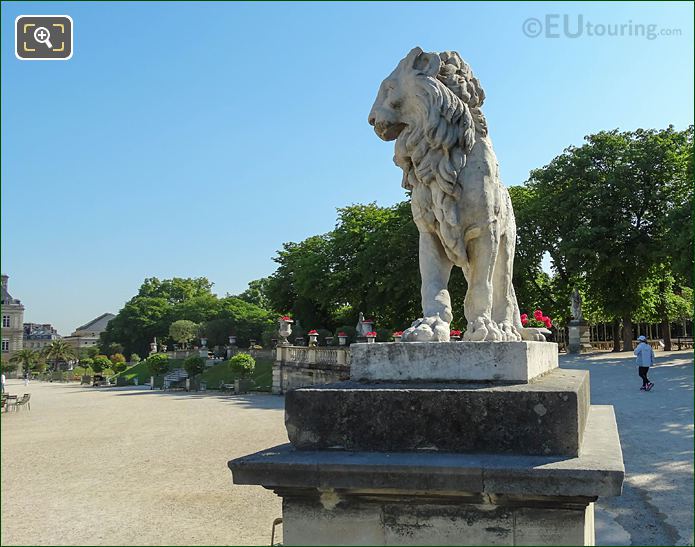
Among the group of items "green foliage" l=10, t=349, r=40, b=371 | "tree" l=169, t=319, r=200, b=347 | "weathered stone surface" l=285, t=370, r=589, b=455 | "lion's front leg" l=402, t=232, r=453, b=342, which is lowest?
"green foliage" l=10, t=349, r=40, b=371

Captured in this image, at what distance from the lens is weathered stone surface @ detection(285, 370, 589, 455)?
301 cm

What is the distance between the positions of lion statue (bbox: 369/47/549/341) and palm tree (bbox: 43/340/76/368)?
91.9 meters

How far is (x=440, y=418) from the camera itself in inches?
125

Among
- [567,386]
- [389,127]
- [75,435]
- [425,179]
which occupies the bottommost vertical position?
[75,435]

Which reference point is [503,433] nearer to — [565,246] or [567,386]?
[567,386]

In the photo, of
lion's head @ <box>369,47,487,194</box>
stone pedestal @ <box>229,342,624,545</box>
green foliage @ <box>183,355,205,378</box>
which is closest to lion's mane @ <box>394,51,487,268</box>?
lion's head @ <box>369,47,487,194</box>

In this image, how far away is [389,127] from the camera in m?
4.14

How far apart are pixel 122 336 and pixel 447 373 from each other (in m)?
79.1

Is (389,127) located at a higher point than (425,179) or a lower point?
higher

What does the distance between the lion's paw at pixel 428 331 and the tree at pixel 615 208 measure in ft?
85.4

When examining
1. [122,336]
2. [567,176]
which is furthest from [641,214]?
[122,336]

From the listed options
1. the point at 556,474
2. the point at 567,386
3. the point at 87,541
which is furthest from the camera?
the point at 87,541

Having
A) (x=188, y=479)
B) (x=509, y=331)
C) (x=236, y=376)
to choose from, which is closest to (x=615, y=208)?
(x=236, y=376)

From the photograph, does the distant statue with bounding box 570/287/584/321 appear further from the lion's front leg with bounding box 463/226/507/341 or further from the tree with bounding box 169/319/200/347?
the tree with bounding box 169/319/200/347
